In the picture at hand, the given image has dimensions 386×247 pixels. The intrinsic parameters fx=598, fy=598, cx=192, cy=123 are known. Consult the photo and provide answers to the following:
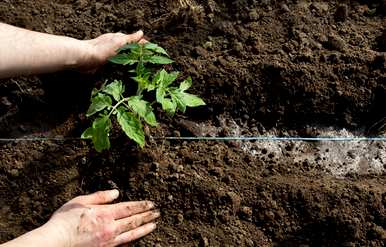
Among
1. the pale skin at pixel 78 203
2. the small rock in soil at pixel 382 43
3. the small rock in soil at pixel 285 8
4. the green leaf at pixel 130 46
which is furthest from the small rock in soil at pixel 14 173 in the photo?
the small rock in soil at pixel 382 43

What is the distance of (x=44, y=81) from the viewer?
9.00ft

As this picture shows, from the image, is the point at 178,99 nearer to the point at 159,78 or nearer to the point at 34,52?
the point at 159,78

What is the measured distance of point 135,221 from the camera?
2367mm

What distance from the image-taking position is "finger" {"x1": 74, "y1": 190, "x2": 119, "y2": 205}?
92.9 inches

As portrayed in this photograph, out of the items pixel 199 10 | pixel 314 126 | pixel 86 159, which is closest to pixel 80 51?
pixel 86 159

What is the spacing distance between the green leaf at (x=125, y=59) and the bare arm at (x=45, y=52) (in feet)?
0.41

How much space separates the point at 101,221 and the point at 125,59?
2.21ft

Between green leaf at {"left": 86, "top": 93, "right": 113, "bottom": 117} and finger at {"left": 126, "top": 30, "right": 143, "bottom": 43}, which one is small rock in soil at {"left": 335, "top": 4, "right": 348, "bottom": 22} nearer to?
finger at {"left": 126, "top": 30, "right": 143, "bottom": 43}

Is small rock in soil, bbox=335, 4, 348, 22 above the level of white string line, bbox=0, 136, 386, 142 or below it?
above

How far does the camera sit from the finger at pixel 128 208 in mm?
2342

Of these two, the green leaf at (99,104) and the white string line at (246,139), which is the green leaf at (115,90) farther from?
the white string line at (246,139)

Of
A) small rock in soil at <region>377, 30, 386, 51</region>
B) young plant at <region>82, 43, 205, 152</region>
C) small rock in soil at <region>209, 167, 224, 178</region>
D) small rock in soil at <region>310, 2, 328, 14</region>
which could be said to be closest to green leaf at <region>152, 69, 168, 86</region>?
young plant at <region>82, 43, 205, 152</region>

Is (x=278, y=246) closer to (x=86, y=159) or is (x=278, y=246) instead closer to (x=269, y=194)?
(x=269, y=194)

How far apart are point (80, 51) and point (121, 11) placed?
1.64ft
